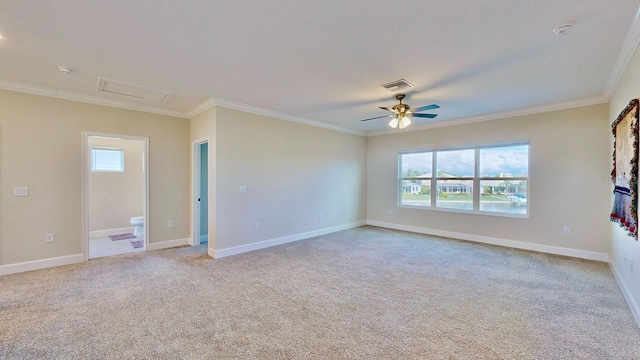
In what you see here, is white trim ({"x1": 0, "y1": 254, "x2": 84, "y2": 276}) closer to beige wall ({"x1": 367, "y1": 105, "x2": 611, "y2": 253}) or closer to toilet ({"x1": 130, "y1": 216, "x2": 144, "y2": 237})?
toilet ({"x1": 130, "y1": 216, "x2": 144, "y2": 237})

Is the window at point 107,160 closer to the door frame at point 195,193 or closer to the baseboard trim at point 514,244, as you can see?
the door frame at point 195,193

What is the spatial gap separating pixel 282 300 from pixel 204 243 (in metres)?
3.07

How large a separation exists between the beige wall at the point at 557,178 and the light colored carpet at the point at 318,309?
570mm

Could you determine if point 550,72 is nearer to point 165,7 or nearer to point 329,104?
point 329,104

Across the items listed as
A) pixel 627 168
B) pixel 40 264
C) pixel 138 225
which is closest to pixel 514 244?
pixel 627 168

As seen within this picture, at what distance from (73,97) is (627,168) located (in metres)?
7.15

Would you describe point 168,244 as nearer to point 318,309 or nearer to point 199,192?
point 199,192

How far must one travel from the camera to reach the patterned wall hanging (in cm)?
258

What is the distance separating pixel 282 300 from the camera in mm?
2922

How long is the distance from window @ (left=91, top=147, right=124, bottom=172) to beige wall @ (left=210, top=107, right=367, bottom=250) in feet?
11.5

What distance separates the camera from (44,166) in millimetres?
3883

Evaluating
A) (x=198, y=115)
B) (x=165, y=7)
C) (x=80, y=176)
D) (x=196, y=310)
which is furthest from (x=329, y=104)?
(x=80, y=176)

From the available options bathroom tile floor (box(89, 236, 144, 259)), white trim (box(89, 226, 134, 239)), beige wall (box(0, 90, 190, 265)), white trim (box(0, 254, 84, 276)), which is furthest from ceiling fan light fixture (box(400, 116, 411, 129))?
white trim (box(89, 226, 134, 239))

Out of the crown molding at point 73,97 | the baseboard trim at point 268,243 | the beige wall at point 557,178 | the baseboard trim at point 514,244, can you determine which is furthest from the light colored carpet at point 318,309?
the crown molding at point 73,97
